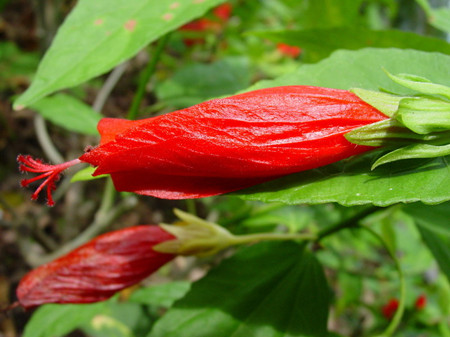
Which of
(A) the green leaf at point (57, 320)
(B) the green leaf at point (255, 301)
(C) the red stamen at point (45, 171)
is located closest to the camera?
(C) the red stamen at point (45, 171)

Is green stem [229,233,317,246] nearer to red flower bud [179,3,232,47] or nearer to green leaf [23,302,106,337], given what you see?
green leaf [23,302,106,337]

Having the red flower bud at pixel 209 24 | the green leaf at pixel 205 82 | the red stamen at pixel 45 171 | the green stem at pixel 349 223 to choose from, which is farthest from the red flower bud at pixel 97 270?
the red flower bud at pixel 209 24

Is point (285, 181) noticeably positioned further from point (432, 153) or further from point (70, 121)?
point (70, 121)

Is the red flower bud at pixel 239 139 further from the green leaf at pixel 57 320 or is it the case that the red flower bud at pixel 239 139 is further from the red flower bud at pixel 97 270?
the green leaf at pixel 57 320

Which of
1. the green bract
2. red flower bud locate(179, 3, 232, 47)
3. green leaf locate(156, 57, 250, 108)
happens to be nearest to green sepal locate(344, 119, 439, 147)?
the green bract

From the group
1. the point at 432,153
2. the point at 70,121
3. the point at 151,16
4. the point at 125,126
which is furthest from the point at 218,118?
the point at 70,121

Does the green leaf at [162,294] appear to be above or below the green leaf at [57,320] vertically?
below

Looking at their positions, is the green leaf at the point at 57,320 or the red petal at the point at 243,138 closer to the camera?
the red petal at the point at 243,138
